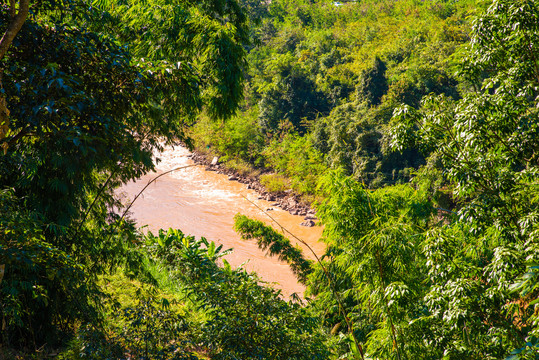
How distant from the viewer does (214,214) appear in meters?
16.0

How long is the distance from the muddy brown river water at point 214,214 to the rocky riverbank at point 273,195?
0.29 m

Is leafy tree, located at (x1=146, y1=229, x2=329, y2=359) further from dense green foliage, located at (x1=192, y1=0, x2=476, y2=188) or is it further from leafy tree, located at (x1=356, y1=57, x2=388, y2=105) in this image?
leafy tree, located at (x1=356, y1=57, x2=388, y2=105)

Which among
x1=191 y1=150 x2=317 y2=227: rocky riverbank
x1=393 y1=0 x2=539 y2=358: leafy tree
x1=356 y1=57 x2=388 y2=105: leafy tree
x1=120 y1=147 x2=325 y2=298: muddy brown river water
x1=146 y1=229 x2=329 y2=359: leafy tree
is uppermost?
x1=356 y1=57 x2=388 y2=105: leafy tree

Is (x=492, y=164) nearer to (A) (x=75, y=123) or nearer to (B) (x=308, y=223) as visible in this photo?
(A) (x=75, y=123)

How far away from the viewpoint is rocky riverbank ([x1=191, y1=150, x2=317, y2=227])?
53.2 feet

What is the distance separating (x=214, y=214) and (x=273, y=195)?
126 inches

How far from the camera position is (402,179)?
15.2 meters

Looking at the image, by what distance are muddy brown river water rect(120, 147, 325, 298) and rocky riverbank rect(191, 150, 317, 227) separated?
287mm

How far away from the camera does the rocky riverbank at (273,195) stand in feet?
53.2

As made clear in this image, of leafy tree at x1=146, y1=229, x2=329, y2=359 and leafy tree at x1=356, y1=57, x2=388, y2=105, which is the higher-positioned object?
leafy tree at x1=356, y1=57, x2=388, y2=105

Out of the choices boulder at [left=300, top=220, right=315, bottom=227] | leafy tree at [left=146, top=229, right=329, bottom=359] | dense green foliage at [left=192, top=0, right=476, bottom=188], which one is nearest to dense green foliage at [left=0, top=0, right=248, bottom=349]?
leafy tree at [left=146, top=229, right=329, bottom=359]

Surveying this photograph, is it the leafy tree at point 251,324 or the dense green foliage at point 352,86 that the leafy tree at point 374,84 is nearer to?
the dense green foliage at point 352,86

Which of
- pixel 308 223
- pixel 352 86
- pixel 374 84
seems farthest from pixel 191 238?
pixel 352 86

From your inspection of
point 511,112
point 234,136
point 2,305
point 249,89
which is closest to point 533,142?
point 511,112
